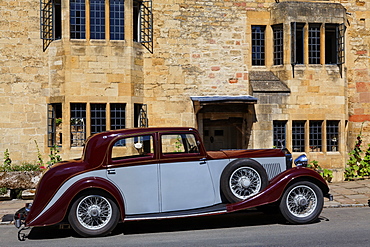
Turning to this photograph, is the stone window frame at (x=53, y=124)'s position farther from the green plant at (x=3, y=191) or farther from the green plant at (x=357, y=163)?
the green plant at (x=357, y=163)

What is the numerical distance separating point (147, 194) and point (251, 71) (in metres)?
7.99

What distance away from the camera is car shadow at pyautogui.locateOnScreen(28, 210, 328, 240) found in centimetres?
772

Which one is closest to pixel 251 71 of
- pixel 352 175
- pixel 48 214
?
pixel 352 175

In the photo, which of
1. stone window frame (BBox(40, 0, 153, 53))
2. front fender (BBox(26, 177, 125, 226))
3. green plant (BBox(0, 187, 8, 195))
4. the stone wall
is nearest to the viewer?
front fender (BBox(26, 177, 125, 226))

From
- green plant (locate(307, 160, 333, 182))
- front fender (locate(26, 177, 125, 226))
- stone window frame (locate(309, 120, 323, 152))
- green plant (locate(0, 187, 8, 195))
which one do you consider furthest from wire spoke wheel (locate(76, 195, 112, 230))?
stone window frame (locate(309, 120, 323, 152))

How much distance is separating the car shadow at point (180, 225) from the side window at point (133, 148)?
1.38 meters

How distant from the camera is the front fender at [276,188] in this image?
7.45m

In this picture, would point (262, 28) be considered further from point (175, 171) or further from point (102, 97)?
point (175, 171)

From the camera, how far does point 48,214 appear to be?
23.1 ft

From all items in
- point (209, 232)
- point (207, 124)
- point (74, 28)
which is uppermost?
point (74, 28)

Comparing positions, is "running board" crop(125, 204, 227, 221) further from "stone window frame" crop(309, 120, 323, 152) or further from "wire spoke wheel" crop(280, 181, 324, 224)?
"stone window frame" crop(309, 120, 323, 152)

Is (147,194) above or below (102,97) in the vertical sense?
below

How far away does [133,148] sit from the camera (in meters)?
7.77

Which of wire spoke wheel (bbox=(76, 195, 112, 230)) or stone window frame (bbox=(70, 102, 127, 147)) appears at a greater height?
stone window frame (bbox=(70, 102, 127, 147))
